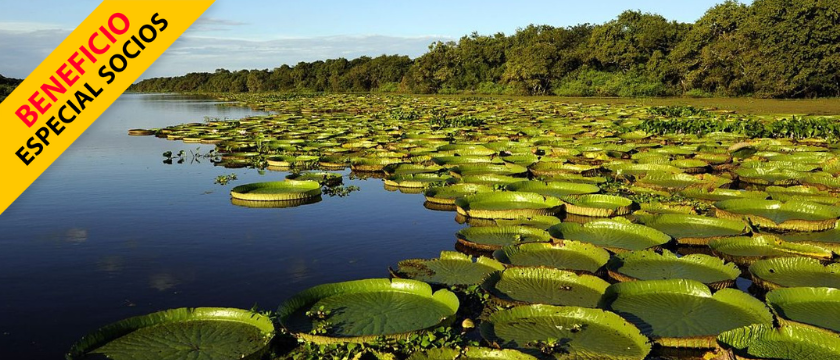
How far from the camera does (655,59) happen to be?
43000mm

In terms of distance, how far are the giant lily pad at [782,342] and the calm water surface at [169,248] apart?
11.4ft

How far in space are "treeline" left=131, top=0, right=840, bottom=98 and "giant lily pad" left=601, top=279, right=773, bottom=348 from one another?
3369 cm

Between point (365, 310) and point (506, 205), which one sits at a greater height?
point (506, 205)

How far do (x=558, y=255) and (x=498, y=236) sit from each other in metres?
1.04

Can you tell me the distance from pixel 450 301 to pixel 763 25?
1438 inches

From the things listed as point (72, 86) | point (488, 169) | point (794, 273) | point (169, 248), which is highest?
point (72, 86)

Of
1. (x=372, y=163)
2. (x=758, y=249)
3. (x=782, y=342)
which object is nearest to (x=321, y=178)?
(x=372, y=163)

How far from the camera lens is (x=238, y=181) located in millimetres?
12250

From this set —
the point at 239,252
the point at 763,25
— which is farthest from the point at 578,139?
the point at 763,25

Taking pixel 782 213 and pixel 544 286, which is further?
pixel 782 213

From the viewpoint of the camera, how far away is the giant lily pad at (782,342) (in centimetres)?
421

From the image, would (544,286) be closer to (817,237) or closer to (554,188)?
(817,237)

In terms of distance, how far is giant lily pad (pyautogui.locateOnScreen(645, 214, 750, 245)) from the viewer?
7247 millimetres

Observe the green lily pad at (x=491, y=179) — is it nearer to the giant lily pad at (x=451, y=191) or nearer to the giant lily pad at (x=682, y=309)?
the giant lily pad at (x=451, y=191)
